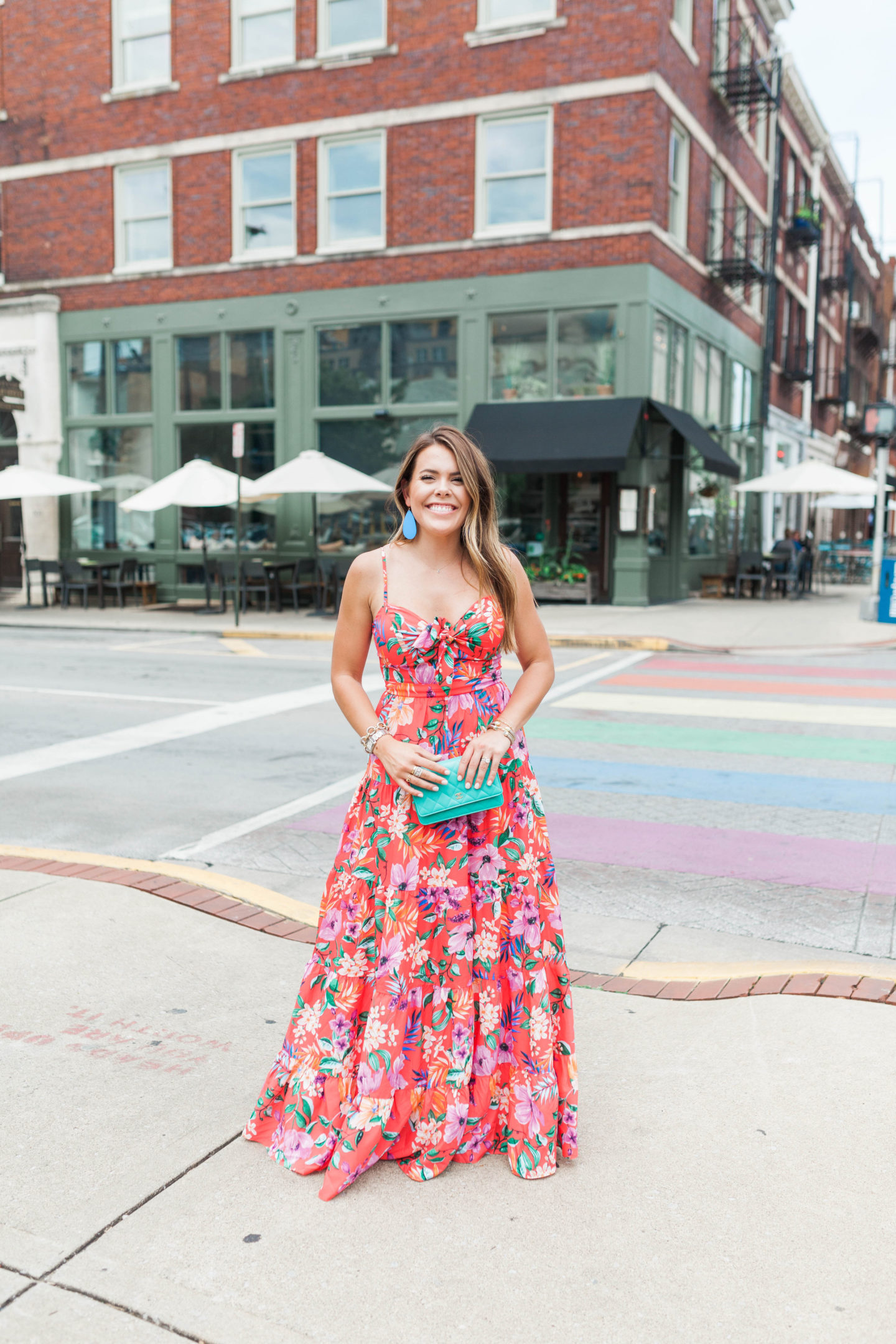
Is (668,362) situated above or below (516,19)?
below

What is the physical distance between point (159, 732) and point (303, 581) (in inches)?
492

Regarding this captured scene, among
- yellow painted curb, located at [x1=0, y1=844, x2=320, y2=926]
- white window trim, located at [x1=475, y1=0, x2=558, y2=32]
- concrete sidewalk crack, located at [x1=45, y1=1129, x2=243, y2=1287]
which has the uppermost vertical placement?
white window trim, located at [x1=475, y1=0, x2=558, y2=32]

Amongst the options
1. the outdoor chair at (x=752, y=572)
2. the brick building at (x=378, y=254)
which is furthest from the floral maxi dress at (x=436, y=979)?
the outdoor chair at (x=752, y=572)

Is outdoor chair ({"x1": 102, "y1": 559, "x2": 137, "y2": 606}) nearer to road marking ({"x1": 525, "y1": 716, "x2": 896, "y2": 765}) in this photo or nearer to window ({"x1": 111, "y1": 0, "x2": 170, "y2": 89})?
window ({"x1": 111, "y1": 0, "x2": 170, "y2": 89})

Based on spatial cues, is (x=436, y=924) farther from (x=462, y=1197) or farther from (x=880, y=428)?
(x=880, y=428)

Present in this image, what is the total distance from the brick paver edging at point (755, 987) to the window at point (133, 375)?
20.9m

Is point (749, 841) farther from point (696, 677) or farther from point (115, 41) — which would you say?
point (115, 41)

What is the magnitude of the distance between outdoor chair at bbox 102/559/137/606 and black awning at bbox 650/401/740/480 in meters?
10.1

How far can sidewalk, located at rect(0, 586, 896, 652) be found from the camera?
15.3 m

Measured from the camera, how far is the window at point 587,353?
19.3m

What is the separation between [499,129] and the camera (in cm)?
1953

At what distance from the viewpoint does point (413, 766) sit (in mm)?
2732

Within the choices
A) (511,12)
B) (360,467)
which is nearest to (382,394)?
(360,467)

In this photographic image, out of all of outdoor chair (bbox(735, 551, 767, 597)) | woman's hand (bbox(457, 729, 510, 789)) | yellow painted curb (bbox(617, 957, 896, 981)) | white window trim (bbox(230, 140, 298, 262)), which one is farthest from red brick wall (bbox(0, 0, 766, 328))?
woman's hand (bbox(457, 729, 510, 789))
